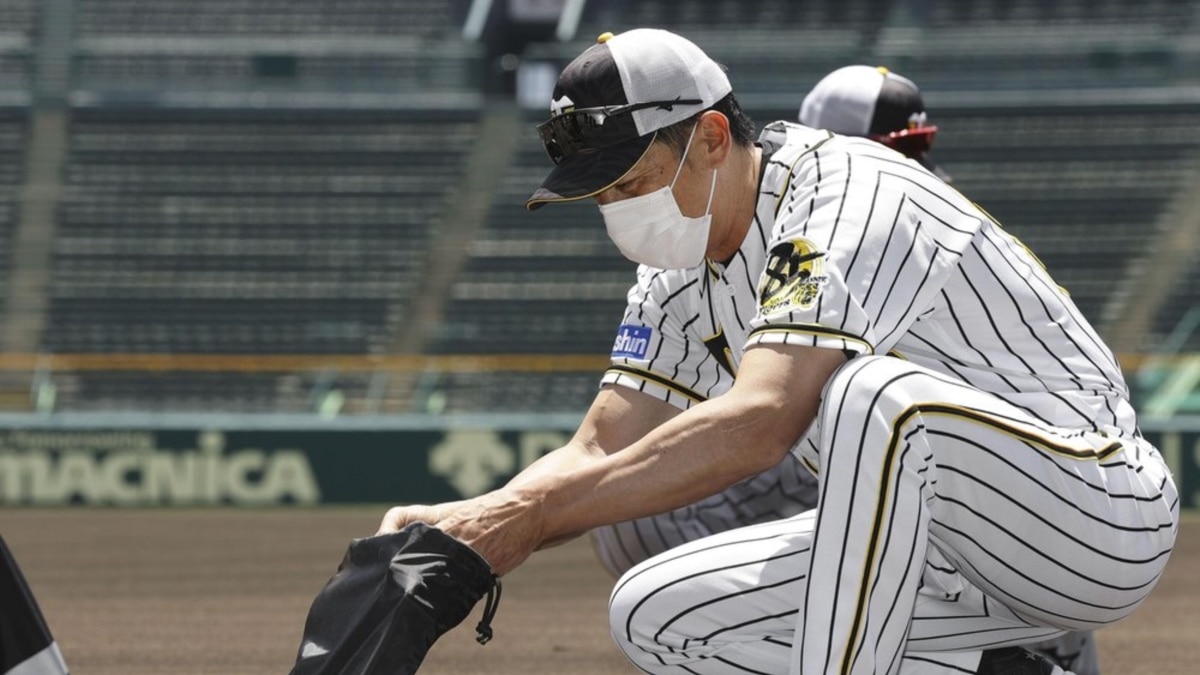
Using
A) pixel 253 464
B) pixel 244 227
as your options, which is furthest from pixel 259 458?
pixel 244 227

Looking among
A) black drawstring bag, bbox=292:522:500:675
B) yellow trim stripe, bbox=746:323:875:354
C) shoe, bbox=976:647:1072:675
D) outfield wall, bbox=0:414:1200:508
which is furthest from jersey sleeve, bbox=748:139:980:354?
outfield wall, bbox=0:414:1200:508

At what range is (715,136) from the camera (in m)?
3.21

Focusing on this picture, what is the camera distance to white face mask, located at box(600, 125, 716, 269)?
322cm

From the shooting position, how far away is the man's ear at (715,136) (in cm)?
320

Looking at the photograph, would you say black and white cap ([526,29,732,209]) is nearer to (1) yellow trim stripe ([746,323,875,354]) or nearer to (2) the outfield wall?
(1) yellow trim stripe ([746,323,875,354])

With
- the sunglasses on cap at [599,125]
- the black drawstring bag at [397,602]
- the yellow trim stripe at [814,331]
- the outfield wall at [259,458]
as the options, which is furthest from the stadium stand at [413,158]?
the yellow trim stripe at [814,331]

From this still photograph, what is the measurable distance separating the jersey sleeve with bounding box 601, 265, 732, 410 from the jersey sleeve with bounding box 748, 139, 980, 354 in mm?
491

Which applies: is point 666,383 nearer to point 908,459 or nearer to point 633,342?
point 633,342

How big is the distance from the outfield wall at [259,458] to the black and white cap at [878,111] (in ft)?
29.1

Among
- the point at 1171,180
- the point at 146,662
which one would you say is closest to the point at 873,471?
the point at 146,662

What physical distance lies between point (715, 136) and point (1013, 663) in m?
1.17

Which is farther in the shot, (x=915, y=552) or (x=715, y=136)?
(x=715, y=136)

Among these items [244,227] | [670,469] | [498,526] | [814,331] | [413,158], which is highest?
[814,331]

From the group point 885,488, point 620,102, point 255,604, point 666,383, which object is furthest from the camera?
point 255,604
